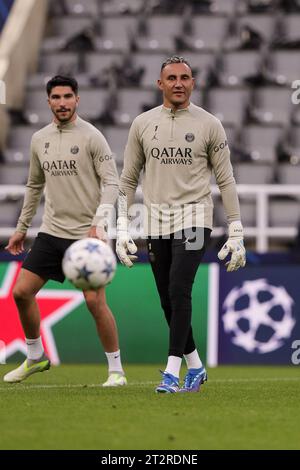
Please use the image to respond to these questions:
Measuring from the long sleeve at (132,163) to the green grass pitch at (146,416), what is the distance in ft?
4.50

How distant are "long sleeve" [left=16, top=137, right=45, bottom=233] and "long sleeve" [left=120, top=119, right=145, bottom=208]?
2.56ft

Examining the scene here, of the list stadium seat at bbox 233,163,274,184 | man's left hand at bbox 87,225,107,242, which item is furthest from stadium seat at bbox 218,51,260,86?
man's left hand at bbox 87,225,107,242

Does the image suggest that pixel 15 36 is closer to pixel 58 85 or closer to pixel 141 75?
pixel 141 75

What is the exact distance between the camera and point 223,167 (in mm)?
8383

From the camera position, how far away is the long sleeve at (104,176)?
8766mm

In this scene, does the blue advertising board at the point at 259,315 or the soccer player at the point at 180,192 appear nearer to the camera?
the soccer player at the point at 180,192

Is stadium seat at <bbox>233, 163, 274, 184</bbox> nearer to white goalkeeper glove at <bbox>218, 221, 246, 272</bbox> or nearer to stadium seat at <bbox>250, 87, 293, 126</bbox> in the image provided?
stadium seat at <bbox>250, 87, 293, 126</bbox>

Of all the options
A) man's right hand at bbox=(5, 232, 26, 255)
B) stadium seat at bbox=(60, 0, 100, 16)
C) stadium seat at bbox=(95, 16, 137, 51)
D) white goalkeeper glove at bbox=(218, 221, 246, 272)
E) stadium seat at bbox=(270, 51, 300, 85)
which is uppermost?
stadium seat at bbox=(60, 0, 100, 16)

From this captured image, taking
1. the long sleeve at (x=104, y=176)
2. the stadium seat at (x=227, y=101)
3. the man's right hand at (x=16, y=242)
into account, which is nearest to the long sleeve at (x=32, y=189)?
the man's right hand at (x=16, y=242)

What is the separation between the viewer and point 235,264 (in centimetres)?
838

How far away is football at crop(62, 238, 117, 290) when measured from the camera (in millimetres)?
8156

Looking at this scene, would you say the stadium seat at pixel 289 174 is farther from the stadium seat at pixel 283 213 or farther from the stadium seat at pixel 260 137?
the stadium seat at pixel 260 137

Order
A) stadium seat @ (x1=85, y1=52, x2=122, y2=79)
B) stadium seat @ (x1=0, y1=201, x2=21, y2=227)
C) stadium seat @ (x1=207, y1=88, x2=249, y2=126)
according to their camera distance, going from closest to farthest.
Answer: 1. stadium seat @ (x1=0, y1=201, x2=21, y2=227)
2. stadium seat @ (x1=207, y1=88, x2=249, y2=126)
3. stadium seat @ (x1=85, y1=52, x2=122, y2=79)
